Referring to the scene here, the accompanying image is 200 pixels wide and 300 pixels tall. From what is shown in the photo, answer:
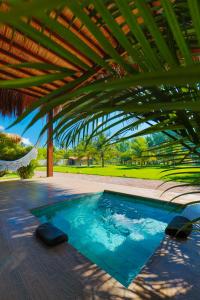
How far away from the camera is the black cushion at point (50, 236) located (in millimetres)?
2158

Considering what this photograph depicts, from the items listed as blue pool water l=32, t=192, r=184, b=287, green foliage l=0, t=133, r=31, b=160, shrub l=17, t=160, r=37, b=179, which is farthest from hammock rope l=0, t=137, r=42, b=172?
blue pool water l=32, t=192, r=184, b=287

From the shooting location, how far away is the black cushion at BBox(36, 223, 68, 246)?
2.16 m

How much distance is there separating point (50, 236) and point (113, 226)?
1.95 metres

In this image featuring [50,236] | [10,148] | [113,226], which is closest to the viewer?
[50,236]

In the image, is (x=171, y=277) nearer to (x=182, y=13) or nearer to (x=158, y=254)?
(x=158, y=254)

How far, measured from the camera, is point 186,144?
72cm

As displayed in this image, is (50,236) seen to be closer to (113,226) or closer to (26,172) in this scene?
(113,226)

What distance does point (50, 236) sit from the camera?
2.22 metres

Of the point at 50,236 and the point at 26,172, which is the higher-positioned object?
the point at 26,172

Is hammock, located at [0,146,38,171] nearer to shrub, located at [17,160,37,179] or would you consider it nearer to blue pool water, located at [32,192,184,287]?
shrub, located at [17,160,37,179]

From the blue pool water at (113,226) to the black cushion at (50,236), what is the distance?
0.57m

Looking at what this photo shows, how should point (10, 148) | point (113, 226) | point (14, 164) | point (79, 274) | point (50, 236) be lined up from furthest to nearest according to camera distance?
point (10, 148) → point (14, 164) → point (113, 226) → point (50, 236) → point (79, 274)

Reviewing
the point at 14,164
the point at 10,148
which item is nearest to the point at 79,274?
the point at 14,164

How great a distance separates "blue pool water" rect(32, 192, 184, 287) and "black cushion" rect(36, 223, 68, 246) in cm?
57
